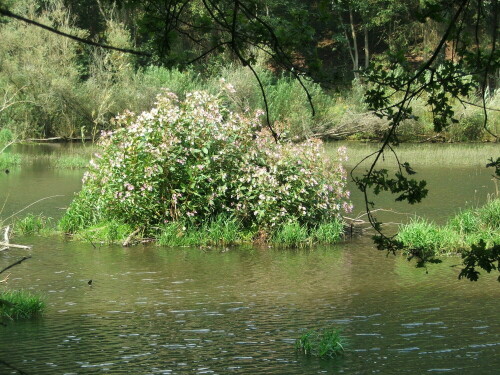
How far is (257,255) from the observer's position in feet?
42.6

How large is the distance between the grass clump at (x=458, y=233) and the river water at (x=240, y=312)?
45cm

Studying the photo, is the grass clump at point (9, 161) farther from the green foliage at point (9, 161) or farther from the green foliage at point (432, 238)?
the green foliage at point (432, 238)

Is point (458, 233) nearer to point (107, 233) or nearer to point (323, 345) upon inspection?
point (107, 233)

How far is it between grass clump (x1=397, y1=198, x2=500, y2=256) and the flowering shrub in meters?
1.67

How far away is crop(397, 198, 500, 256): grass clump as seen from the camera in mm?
12773

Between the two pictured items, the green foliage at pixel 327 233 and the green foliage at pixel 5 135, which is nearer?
the green foliage at pixel 327 233

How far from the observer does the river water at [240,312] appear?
7.77 meters

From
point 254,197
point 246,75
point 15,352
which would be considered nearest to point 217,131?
point 254,197

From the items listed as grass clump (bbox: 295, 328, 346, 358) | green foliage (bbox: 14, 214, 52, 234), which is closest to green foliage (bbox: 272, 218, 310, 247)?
green foliage (bbox: 14, 214, 52, 234)

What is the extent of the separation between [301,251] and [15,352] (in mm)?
6171

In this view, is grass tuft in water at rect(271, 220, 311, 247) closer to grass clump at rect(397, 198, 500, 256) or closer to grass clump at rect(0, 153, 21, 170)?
grass clump at rect(397, 198, 500, 256)

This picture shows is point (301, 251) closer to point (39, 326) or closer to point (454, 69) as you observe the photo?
point (39, 326)

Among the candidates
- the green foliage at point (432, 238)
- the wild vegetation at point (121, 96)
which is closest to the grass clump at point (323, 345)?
the green foliage at point (432, 238)

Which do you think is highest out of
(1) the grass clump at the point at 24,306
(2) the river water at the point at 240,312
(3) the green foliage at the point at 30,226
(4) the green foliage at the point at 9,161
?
(4) the green foliage at the point at 9,161
